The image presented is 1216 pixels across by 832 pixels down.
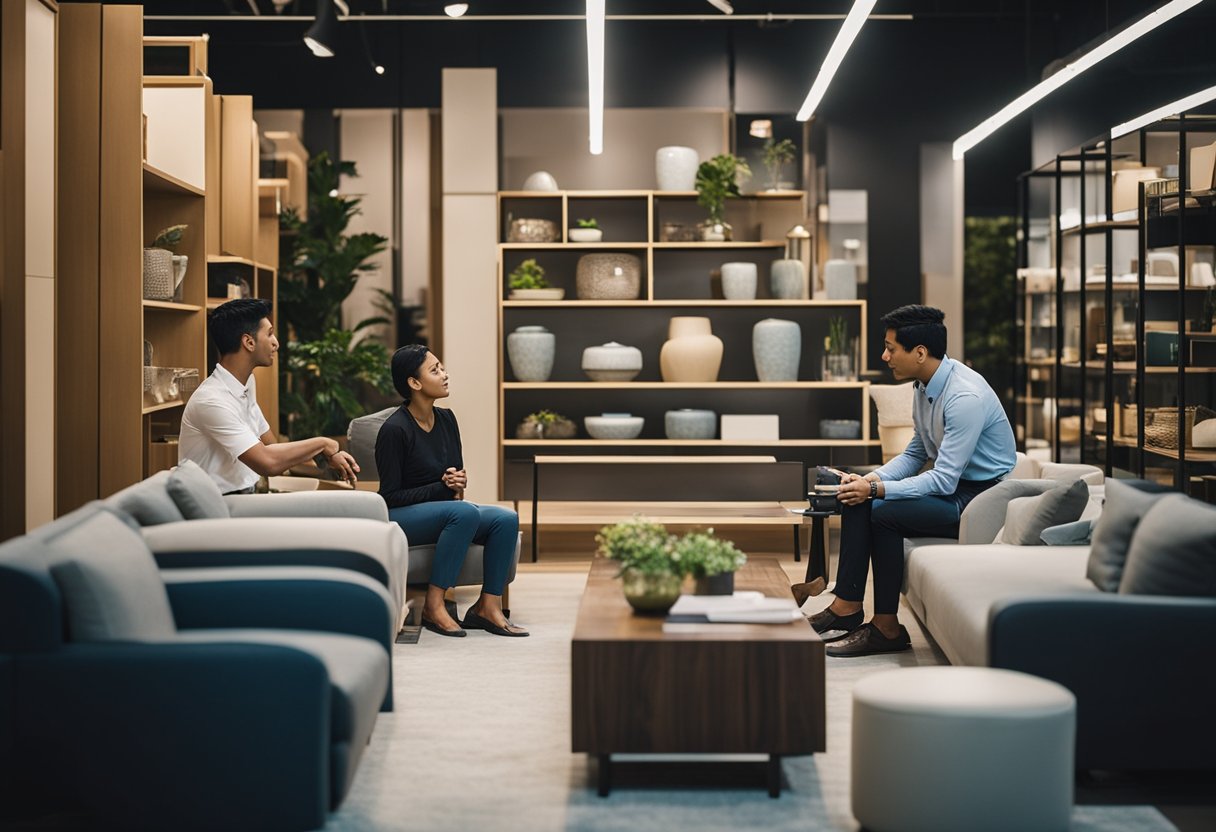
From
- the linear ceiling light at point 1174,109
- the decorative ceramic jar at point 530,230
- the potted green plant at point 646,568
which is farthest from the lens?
the decorative ceramic jar at point 530,230

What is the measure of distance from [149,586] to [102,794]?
0.52 meters

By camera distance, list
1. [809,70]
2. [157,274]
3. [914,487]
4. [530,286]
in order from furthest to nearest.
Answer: [809,70] → [530,286] → [157,274] → [914,487]

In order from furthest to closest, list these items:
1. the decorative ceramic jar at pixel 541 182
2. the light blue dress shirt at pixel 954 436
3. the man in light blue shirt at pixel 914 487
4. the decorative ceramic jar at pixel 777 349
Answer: the decorative ceramic jar at pixel 541 182 < the decorative ceramic jar at pixel 777 349 < the light blue dress shirt at pixel 954 436 < the man in light blue shirt at pixel 914 487

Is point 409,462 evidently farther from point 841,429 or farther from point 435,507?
point 841,429

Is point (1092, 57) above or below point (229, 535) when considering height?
above

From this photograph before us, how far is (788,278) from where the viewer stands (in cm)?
784

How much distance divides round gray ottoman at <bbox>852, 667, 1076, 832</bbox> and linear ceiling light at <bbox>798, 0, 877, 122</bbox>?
3.49 meters

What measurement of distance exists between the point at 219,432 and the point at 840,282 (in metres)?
4.24

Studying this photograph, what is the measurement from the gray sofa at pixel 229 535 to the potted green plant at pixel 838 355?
4206 millimetres

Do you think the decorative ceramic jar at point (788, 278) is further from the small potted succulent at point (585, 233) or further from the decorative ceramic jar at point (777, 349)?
the small potted succulent at point (585, 233)

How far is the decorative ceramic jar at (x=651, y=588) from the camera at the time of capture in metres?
3.52

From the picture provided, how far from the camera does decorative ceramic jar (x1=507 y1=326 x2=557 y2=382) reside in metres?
7.88

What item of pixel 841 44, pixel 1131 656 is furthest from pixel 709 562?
pixel 841 44

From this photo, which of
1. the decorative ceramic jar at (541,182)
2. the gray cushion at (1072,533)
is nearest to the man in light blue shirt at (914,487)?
the gray cushion at (1072,533)
